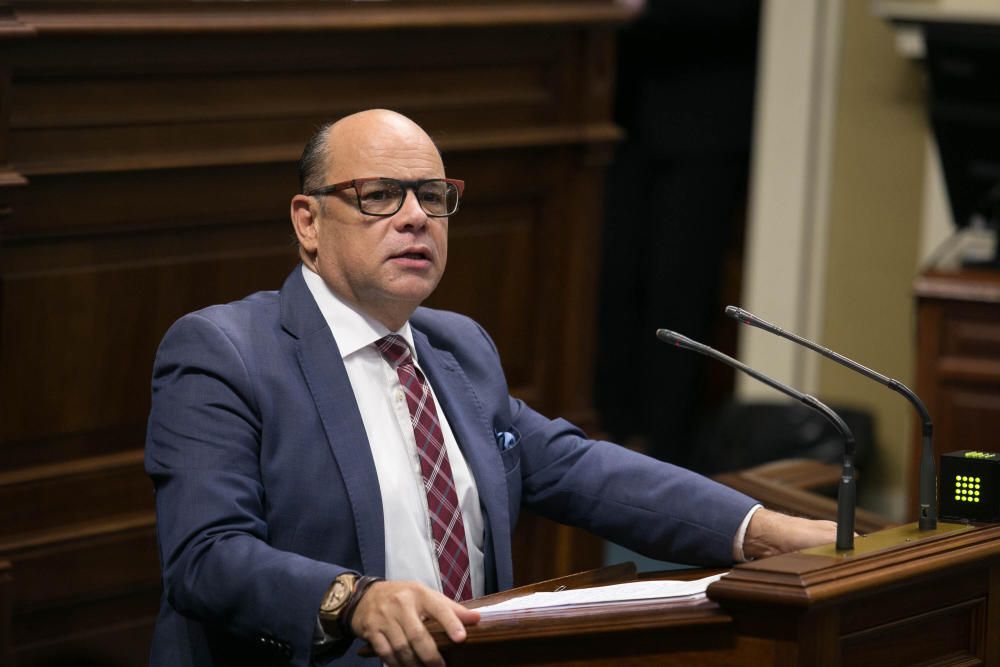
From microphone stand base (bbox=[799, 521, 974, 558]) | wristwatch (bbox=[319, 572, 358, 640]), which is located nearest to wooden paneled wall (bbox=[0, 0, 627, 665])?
wristwatch (bbox=[319, 572, 358, 640])

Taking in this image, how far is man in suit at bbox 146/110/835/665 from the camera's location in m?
1.91

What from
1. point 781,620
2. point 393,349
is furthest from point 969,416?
point 781,620

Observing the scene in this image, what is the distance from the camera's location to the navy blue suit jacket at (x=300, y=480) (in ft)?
6.02

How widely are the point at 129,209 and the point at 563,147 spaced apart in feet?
3.66

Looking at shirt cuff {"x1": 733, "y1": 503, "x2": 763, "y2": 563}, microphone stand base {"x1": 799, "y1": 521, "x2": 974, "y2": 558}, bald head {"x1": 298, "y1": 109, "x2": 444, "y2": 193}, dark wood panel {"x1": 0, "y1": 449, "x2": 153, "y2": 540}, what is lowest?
dark wood panel {"x1": 0, "y1": 449, "x2": 153, "y2": 540}

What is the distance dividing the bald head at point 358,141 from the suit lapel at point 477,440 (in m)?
0.29

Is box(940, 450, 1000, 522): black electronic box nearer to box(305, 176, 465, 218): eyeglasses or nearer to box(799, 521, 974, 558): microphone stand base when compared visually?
box(799, 521, 974, 558): microphone stand base

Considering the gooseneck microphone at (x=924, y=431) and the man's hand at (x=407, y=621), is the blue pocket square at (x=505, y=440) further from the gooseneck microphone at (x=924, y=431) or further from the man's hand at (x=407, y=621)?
the man's hand at (x=407, y=621)

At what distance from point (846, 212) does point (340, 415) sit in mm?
3479

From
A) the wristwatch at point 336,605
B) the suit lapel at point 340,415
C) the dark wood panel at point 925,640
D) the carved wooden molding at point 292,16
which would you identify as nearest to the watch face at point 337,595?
the wristwatch at point 336,605

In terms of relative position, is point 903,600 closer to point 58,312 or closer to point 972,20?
point 58,312

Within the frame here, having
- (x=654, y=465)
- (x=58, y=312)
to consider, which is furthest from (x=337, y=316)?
(x=58, y=312)

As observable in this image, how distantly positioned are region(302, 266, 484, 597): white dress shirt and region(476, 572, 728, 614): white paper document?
0.76 ft

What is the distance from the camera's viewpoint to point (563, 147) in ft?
11.7
